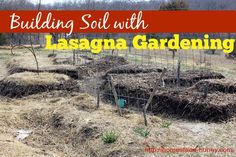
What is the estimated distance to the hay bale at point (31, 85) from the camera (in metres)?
9.46

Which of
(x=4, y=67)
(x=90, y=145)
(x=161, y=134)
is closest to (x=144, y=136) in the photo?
(x=161, y=134)

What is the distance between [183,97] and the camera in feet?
24.8

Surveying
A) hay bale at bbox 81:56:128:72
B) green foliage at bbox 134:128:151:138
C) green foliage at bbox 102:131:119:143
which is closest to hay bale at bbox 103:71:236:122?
green foliage at bbox 134:128:151:138

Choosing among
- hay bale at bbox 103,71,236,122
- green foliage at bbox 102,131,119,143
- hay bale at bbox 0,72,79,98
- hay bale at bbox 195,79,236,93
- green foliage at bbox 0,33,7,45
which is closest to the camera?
green foliage at bbox 102,131,119,143

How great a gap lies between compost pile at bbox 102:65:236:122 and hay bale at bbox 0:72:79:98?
1.04 meters

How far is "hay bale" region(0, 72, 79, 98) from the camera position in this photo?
372 inches

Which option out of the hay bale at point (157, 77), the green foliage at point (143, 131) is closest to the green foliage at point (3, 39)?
the hay bale at point (157, 77)

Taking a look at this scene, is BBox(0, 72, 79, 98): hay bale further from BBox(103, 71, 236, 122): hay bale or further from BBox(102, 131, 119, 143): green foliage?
BBox(102, 131, 119, 143): green foliage

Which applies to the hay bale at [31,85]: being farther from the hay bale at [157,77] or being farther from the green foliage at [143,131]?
the green foliage at [143,131]

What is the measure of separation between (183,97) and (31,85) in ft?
12.9

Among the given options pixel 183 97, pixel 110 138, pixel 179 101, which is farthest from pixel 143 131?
pixel 183 97

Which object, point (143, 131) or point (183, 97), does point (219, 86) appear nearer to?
point (183, 97)

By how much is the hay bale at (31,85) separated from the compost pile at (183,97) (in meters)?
1.04

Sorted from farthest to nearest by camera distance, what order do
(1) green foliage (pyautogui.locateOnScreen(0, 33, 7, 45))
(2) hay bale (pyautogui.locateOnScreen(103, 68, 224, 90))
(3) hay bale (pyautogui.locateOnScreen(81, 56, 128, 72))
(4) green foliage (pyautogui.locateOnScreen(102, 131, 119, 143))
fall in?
1. (1) green foliage (pyautogui.locateOnScreen(0, 33, 7, 45))
2. (3) hay bale (pyautogui.locateOnScreen(81, 56, 128, 72))
3. (2) hay bale (pyautogui.locateOnScreen(103, 68, 224, 90))
4. (4) green foliage (pyautogui.locateOnScreen(102, 131, 119, 143))
